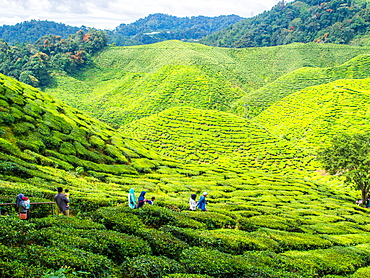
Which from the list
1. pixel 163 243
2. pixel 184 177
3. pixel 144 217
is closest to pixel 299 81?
pixel 184 177

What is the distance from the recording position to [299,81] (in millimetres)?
108688

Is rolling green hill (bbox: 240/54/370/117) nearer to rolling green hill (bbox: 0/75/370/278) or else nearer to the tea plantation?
the tea plantation

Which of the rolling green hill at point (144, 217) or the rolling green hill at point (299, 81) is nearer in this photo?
the rolling green hill at point (144, 217)

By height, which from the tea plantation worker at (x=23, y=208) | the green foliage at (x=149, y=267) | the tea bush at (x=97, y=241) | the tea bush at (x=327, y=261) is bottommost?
the tea bush at (x=327, y=261)

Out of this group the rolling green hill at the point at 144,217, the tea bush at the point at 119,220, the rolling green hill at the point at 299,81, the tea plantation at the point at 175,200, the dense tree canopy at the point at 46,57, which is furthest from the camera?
the dense tree canopy at the point at 46,57

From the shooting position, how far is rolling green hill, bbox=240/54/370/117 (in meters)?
96.1

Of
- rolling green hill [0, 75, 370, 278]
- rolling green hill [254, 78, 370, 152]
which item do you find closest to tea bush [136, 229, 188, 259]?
rolling green hill [0, 75, 370, 278]

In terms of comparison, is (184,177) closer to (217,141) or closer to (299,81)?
(217,141)

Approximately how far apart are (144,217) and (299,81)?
107 meters

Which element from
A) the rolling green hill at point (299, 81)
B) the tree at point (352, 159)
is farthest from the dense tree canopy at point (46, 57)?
the tree at point (352, 159)

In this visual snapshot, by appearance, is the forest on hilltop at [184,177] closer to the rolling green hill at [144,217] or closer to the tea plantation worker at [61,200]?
the rolling green hill at [144,217]

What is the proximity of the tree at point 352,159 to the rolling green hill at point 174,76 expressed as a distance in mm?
49564

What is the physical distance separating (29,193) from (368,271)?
20.6 m

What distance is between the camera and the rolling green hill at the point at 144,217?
10758 mm
